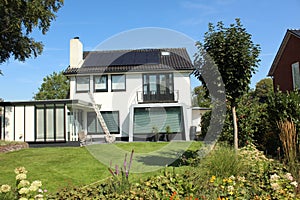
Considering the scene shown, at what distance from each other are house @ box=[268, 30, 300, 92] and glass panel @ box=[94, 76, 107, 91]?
1267cm

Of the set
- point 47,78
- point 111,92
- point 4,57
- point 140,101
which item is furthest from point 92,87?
point 47,78

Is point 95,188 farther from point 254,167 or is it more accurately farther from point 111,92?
point 111,92

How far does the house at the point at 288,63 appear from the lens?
740 inches

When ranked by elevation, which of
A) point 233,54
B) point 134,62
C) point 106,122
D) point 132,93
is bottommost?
point 106,122

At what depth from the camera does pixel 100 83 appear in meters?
22.2

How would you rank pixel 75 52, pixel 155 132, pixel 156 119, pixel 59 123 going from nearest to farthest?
pixel 59 123 < pixel 155 132 < pixel 156 119 < pixel 75 52

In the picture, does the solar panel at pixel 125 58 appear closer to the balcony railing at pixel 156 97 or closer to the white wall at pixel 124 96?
the white wall at pixel 124 96

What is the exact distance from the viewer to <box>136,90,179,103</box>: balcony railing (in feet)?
70.5

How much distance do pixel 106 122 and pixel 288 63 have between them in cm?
1407

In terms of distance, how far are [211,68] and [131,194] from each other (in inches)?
172

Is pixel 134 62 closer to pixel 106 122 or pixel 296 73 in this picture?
pixel 106 122

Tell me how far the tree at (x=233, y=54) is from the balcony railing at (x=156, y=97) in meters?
13.9

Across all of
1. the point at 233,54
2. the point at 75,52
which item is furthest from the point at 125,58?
the point at 233,54

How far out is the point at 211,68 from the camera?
7.53 m
